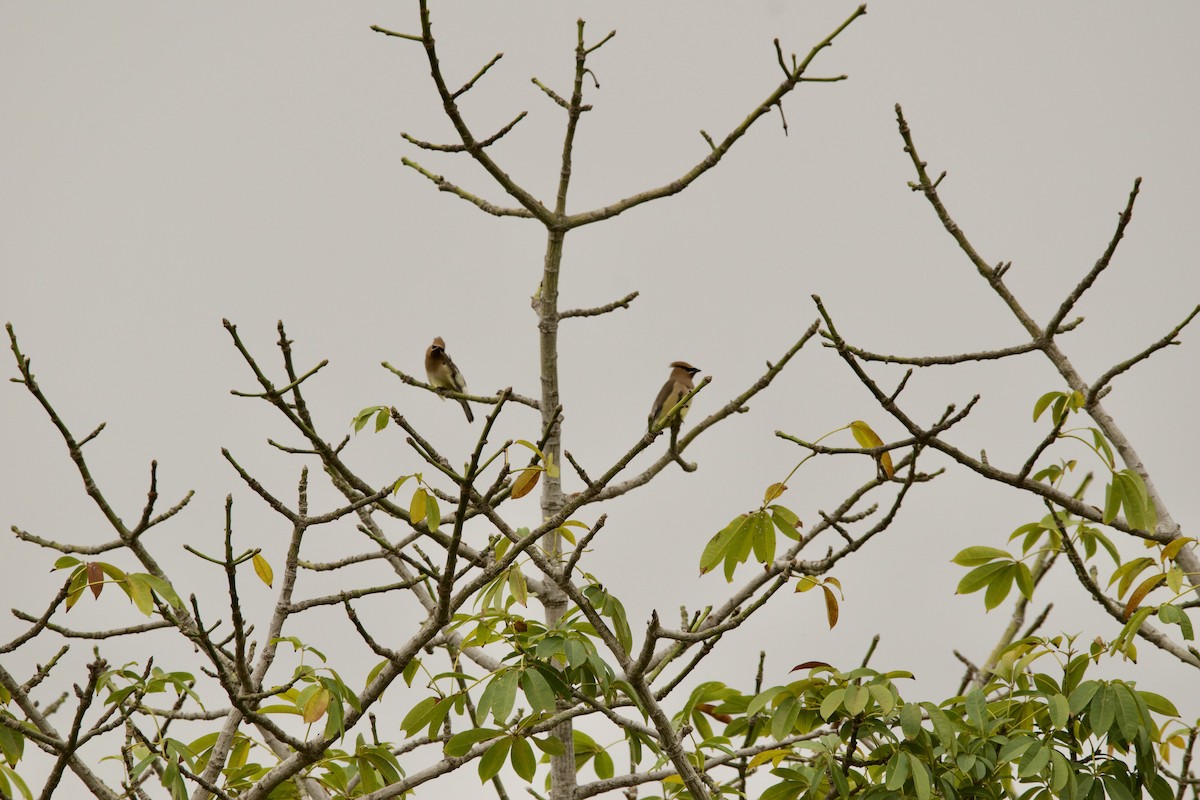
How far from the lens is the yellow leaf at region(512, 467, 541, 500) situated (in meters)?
3.84

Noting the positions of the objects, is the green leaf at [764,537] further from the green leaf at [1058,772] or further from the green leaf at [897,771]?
the green leaf at [1058,772]

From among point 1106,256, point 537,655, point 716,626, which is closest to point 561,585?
point 537,655

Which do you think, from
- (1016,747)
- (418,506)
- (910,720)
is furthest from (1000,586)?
(418,506)

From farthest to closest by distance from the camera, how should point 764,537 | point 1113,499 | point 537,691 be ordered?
point 1113,499 → point 764,537 → point 537,691

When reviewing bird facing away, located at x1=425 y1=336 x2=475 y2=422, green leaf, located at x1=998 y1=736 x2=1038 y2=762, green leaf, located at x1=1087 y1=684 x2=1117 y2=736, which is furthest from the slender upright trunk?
bird facing away, located at x1=425 y1=336 x2=475 y2=422

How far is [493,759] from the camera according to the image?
429 centimetres

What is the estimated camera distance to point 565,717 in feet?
14.6

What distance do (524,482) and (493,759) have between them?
112cm

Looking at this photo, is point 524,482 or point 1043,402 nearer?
point 524,482

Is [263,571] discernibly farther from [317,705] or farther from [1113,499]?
[1113,499]

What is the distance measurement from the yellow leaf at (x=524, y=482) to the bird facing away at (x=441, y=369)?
6485 millimetres

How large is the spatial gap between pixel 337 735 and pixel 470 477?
1162 millimetres

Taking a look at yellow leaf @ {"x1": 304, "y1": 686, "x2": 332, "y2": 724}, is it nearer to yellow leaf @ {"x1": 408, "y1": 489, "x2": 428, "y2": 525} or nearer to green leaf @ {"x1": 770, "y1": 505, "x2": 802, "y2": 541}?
yellow leaf @ {"x1": 408, "y1": 489, "x2": 428, "y2": 525}

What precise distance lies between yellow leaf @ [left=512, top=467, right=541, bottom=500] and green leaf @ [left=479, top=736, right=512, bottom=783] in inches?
40.3
